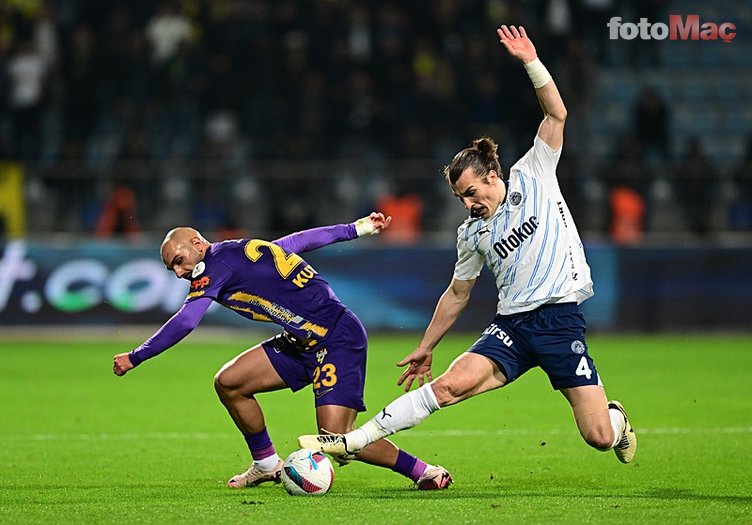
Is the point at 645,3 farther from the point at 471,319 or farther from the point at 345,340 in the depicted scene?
the point at 345,340

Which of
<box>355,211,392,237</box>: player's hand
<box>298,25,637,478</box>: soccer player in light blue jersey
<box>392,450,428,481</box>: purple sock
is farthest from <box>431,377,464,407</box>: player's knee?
<box>355,211,392,237</box>: player's hand

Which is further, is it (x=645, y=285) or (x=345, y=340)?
(x=645, y=285)

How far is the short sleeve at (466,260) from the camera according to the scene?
24.8ft

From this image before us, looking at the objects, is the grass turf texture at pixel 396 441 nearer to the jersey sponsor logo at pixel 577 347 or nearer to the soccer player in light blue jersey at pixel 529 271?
the soccer player in light blue jersey at pixel 529 271

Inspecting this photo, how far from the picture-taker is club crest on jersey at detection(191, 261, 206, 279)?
7648 mm

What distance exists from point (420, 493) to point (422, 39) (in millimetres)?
15299

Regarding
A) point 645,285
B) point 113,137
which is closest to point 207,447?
point 645,285

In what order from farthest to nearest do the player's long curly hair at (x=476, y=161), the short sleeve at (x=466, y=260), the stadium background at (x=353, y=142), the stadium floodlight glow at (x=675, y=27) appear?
the stadium background at (x=353, y=142) → the stadium floodlight glow at (x=675, y=27) → the short sleeve at (x=466, y=260) → the player's long curly hair at (x=476, y=161)

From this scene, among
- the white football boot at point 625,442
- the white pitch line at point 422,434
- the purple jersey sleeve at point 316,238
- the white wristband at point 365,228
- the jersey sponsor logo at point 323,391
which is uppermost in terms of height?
the white wristband at point 365,228

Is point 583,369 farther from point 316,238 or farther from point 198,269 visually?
point 198,269

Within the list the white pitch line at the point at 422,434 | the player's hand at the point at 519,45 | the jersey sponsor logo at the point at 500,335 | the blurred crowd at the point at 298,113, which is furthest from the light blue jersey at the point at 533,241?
the blurred crowd at the point at 298,113

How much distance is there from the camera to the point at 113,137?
70.9 ft

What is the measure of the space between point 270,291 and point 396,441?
8.83 feet

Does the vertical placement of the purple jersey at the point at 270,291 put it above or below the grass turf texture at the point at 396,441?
above
